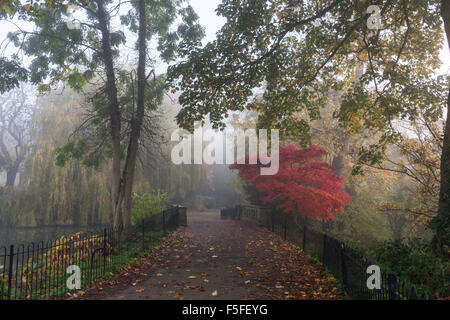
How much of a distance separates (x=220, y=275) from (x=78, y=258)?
5.62m

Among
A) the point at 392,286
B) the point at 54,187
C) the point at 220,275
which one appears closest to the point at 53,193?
the point at 54,187

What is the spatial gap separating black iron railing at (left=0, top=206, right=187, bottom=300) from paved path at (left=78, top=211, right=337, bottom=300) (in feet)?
1.76

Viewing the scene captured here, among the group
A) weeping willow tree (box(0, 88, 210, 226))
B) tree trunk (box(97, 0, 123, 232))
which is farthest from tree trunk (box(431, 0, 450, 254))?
weeping willow tree (box(0, 88, 210, 226))

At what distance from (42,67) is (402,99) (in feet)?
40.4

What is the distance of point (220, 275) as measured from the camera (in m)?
7.68

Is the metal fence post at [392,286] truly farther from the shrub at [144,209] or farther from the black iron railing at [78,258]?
the shrub at [144,209]

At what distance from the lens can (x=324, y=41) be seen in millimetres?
10664

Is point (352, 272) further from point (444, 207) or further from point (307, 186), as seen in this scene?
point (307, 186)

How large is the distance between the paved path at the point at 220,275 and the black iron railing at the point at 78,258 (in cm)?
54

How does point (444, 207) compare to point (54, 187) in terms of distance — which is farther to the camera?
point (54, 187)

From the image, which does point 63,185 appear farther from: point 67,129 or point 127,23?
point 127,23

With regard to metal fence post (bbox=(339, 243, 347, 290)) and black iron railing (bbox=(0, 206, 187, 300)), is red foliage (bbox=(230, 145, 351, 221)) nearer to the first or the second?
black iron railing (bbox=(0, 206, 187, 300))

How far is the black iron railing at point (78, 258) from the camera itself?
6480 millimetres
